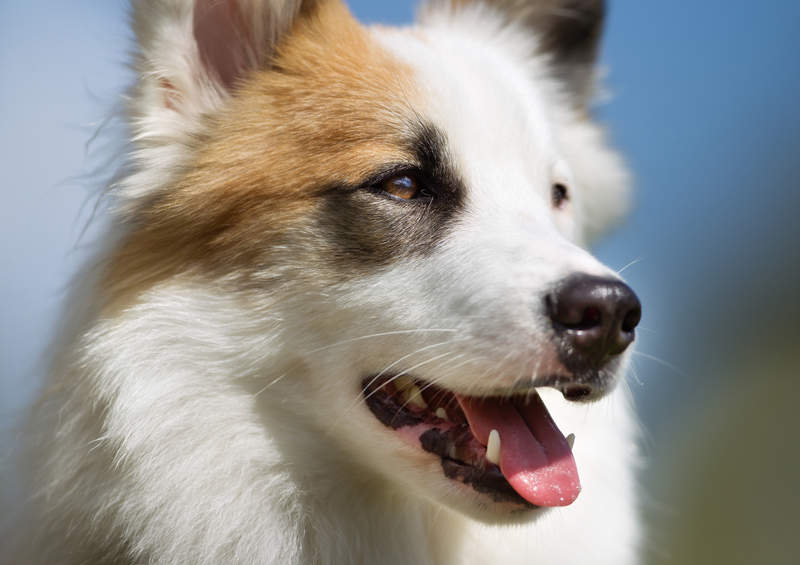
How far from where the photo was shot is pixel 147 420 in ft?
9.30

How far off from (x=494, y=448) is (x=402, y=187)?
96 cm

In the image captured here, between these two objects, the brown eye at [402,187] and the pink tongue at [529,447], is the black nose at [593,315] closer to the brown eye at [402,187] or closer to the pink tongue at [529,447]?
the pink tongue at [529,447]

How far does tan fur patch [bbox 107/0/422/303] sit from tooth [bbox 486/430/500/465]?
98 centimetres

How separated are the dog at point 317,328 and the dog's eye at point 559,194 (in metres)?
0.24

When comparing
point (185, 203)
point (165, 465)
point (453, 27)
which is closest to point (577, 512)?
point (165, 465)

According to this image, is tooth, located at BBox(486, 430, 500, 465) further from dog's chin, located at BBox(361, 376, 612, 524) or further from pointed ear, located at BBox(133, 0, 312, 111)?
pointed ear, located at BBox(133, 0, 312, 111)

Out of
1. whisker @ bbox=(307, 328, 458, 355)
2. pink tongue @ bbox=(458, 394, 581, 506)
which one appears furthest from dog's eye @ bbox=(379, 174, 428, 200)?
pink tongue @ bbox=(458, 394, 581, 506)

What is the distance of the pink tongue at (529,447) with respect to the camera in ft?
8.52

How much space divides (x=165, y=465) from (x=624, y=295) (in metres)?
1.61

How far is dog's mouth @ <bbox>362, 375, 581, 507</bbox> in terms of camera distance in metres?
2.61

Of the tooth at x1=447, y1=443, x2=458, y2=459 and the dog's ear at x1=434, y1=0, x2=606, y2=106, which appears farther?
the dog's ear at x1=434, y1=0, x2=606, y2=106

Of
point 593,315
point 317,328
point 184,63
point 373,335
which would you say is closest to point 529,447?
point 593,315

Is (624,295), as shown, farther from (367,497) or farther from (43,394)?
(43,394)

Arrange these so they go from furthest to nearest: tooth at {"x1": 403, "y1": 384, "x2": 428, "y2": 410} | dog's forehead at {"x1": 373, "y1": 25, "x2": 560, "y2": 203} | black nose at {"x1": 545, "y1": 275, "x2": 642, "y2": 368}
→ dog's forehead at {"x1": 373, "y1": 25, "x2": 560, "y2": 203} < tooth at {"x1": 403, "y1": 384, "x2": 428, "y2": 410} < black nose at {"x1": 545, "y1": 275, "x2": 642, "y2": 368}
